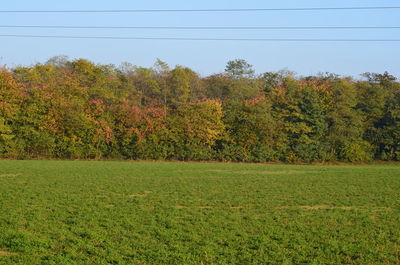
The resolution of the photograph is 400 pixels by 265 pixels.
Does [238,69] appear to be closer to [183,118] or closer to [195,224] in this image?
[183,118]

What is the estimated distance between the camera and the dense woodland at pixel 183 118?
44.3 meters

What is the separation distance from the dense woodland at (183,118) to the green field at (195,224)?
23540 mm

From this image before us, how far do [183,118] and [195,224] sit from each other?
3474 cm

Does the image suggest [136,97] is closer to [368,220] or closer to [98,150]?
[98,150]

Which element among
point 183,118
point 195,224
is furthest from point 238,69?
point 195,224

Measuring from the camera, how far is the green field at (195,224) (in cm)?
926

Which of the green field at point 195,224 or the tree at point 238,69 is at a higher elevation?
the tree at point 238,69

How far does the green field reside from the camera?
9.26m

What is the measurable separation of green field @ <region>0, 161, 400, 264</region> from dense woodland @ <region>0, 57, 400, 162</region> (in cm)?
2354

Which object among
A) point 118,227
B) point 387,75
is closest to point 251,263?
point 118,227

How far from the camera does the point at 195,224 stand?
40.8 ft

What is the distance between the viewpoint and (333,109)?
49.9 meters

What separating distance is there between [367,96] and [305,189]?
33215 millimetres

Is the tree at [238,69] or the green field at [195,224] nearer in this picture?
the green field at [195,224]
